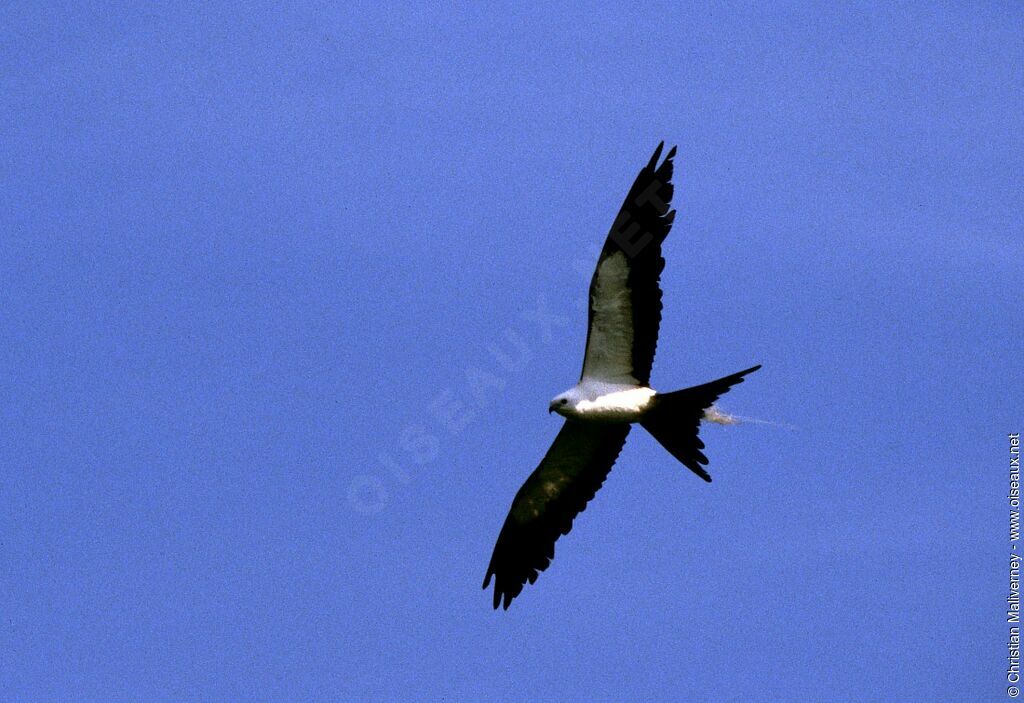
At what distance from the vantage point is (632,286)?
16172 mm

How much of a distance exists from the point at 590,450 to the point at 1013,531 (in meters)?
5.10

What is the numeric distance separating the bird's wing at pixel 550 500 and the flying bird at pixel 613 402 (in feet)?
0.04

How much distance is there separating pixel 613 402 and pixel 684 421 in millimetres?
964

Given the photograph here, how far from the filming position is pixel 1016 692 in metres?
16.7

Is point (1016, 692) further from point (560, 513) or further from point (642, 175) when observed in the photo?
point (642, 175)

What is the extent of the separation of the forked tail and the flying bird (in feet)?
0.04

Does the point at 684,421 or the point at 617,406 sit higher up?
the point at 617,406

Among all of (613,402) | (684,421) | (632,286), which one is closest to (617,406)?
(613,402)

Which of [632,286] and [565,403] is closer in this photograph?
[632,286]

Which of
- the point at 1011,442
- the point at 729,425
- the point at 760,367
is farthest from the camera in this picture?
the point at 1011,442

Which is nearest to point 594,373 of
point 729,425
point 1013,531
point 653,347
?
point 653,347

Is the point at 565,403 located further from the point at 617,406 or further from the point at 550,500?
the point at 550,500

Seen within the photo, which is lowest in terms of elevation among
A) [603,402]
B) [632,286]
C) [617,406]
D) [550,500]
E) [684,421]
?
[684,421]

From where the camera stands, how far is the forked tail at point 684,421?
15.8m
